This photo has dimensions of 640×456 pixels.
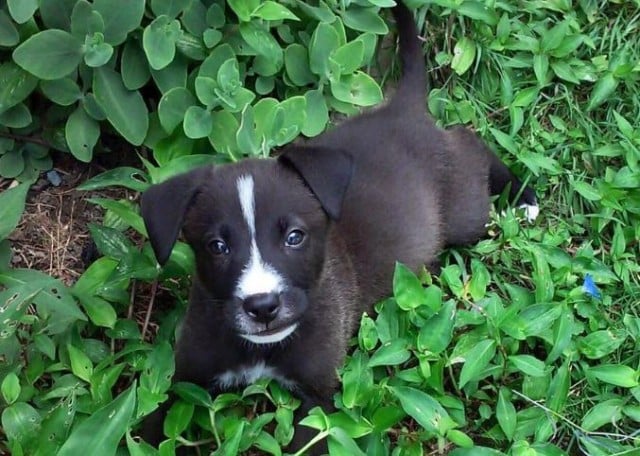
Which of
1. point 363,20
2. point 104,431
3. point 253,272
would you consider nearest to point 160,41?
point 363,20

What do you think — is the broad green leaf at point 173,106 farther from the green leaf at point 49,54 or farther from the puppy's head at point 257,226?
the puppy's head at point 257,226

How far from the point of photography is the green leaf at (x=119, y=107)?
394cm

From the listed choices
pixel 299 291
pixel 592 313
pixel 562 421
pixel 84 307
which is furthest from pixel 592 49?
pixel 84 307

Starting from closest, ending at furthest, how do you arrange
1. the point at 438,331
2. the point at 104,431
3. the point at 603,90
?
1. the point at 104,431
2. the point at 438,331
3. the point at 603,90

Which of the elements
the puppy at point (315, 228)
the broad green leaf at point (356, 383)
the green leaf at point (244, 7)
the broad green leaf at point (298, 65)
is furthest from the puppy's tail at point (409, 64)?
the broad green leaf at point (356, 383)

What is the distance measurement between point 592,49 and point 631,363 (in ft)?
5.68

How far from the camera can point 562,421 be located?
11.9ft

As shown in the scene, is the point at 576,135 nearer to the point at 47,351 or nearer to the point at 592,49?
the point at 592,49

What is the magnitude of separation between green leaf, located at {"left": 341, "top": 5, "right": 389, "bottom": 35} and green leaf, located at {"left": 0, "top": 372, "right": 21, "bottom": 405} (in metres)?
2.06

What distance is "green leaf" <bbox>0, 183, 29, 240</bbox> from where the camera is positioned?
11.5 feet

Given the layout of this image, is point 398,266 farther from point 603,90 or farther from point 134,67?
point 603,90

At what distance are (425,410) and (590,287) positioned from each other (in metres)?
1.06

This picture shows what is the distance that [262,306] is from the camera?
308cm

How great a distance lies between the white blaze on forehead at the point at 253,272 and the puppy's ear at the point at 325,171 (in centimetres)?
20
